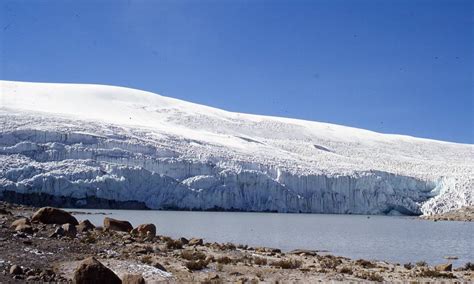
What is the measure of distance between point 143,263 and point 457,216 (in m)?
39.4

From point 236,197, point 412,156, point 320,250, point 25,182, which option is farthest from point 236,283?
point 412,156

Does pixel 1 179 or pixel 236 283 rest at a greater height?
pixel 1 179

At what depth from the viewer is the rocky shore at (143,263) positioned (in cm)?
821

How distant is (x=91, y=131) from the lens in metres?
43.9

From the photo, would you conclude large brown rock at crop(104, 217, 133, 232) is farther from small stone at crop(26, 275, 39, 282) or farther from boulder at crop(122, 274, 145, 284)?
boulder at crop(122, 274, 145, 284)

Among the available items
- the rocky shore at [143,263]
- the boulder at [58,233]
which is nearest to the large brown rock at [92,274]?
the rocky shore at [143,263]

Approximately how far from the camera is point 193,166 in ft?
138

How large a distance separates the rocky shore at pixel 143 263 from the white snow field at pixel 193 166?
24207 mm

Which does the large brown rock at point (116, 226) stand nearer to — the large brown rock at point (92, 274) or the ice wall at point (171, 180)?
the large brown rock at point (92, 274)

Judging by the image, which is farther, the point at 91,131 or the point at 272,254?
the point at 91,131

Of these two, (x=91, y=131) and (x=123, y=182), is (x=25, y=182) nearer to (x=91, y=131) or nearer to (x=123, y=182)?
(x=123, y=182)

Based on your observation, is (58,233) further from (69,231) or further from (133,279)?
(133,279)

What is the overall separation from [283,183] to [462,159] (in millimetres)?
35473

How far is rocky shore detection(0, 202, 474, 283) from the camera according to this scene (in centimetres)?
821
